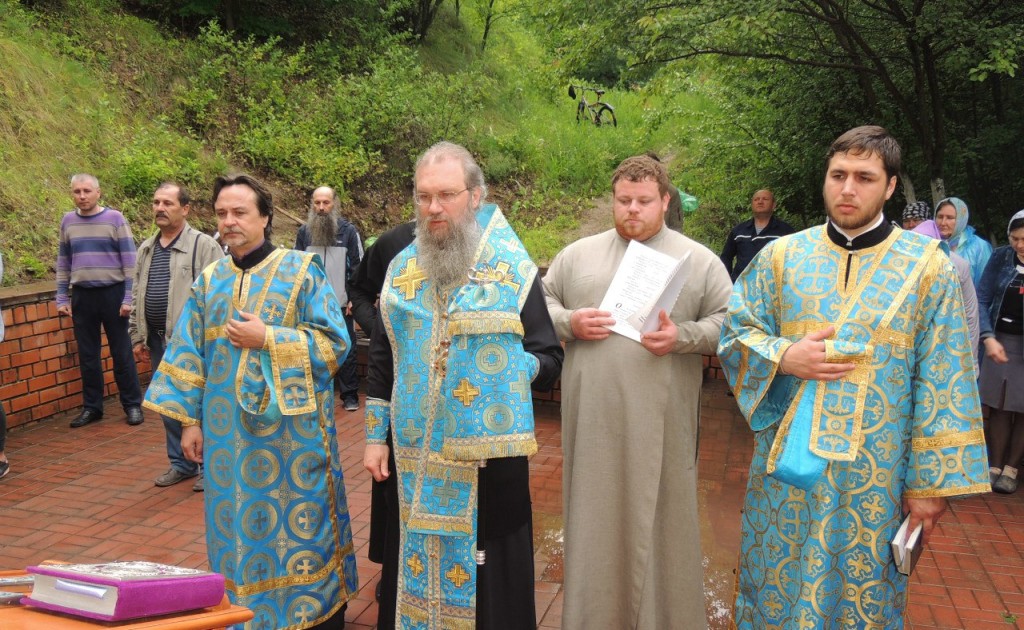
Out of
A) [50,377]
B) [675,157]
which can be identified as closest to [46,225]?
[50,377]

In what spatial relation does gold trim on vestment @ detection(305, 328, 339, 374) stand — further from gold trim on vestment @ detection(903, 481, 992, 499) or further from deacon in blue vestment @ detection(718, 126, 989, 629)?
gold trim on vestment @ detection(903, 481, 992, 499)

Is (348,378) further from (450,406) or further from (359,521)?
(450,406)

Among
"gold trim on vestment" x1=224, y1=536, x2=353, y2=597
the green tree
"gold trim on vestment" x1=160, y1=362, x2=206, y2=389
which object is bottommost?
"gold trim on vestment" x1=224, y1=536, x2=353, y2=597

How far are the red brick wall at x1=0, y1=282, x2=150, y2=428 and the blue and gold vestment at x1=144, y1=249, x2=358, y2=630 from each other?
3947 mm

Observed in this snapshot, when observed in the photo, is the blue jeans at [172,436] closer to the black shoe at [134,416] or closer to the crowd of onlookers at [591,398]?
the black shoe at [134,416]

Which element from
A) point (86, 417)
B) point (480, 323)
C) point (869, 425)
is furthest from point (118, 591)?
point (86, 417)

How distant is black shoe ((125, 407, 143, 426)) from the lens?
22.0ft

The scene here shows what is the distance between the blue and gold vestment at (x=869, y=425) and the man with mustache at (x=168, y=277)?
3852 millimetres

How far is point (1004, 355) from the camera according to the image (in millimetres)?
5250

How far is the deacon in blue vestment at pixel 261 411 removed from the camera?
127 inches

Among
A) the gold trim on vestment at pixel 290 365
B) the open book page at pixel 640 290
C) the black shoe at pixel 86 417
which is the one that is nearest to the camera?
the open book page at pixel 640 290

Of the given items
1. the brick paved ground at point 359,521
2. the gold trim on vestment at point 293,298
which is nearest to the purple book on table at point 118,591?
the gold trim on vestment at point 293,298

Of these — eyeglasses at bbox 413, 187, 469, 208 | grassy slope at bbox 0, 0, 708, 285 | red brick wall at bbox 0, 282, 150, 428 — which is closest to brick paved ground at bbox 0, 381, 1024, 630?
red brick wall at bbox 0, 282, 150, 428

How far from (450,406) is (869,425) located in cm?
136
